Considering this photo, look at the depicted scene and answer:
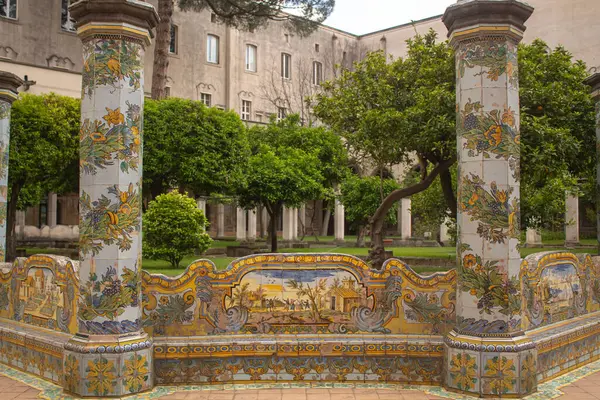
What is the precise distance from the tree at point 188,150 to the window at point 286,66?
18.4 m

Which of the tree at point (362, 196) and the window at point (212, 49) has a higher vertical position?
the window at point (212, 49)

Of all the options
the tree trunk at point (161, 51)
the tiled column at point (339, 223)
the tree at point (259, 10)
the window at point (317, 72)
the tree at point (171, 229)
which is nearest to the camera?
the tree at point (171, 229)

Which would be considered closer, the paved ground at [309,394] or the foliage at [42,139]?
the paved ground at [309,394]

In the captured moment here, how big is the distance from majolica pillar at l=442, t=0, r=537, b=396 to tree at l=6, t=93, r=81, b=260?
16795mm

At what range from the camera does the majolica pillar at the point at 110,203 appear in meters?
6.33

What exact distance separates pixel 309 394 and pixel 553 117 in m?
9.87

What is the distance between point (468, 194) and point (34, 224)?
28432mm

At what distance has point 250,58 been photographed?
131 feet

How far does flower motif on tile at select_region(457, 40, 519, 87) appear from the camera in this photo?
6.45 metres

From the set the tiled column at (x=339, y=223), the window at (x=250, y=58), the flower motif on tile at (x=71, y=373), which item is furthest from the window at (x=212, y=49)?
the flower motif on tile at (x=71, y=373)

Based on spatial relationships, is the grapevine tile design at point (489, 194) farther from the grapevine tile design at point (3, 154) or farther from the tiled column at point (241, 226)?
the tiled column at point (241, 226)

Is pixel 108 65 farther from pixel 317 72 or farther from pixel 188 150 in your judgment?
pixel 317 72

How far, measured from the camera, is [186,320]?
6.88m

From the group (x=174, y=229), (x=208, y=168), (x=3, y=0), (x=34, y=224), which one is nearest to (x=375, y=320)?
(x=174, y=229)
